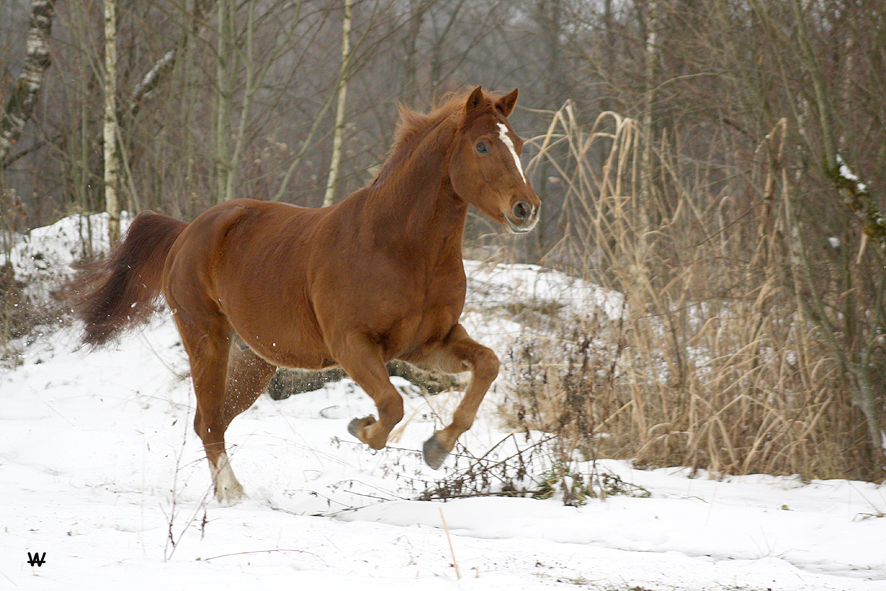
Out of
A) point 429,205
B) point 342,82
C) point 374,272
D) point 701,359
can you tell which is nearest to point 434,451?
point 374,272

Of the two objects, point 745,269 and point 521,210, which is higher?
point 521,210

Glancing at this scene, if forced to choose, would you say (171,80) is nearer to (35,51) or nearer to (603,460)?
(35,51)

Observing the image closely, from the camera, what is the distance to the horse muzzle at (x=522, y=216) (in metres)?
3.37

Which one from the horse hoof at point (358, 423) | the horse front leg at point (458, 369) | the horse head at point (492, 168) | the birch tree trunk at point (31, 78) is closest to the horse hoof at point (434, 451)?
the horse front leg at point (458, 369)

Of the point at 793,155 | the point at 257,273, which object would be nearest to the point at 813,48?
the point at 793,155

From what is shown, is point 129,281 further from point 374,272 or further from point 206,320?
point 374,272

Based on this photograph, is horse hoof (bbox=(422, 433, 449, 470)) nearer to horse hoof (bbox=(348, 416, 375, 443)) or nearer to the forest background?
horse hoof (bbox=(348, 416, 375, 443))

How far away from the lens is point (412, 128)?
4.05 m

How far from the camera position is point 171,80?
1048cm

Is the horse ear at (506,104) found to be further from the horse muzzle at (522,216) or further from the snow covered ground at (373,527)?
the snow covered ground at (373,527)

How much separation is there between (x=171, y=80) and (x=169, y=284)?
6344 mm

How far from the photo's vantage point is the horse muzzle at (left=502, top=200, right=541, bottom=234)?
3.37 meters

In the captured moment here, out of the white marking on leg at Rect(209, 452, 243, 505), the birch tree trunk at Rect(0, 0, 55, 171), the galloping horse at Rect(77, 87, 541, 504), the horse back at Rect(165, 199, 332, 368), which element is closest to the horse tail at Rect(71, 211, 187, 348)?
the horse back at Rect(165, 199, 332, 368)

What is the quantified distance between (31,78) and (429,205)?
418 inches
